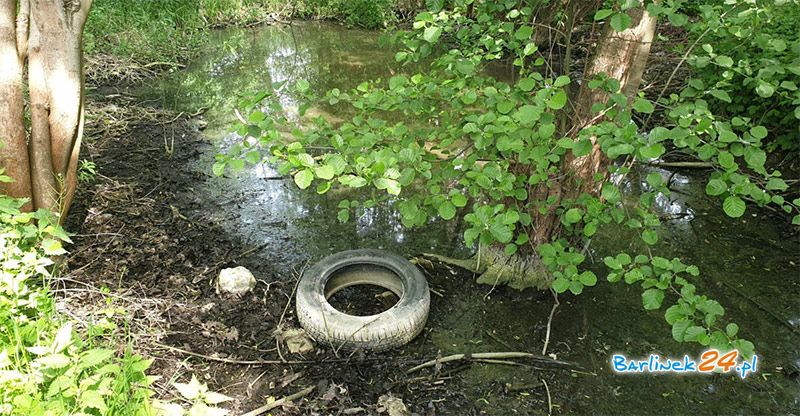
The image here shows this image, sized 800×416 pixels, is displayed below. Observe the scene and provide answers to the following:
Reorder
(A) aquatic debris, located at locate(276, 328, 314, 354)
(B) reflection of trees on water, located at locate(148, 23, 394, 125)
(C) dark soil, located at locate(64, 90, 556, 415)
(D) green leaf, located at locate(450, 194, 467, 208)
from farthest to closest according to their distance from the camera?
(B) reflection of trees on water, located at locate(148, 23, 394, 125)
(A) aquatic debris, located at locate(276, 328, 314, 354)
(C) dark soil, located at locate(64, 90, 556, 415)
(D) green leaf, located at locate(450, 194, 467, 208)

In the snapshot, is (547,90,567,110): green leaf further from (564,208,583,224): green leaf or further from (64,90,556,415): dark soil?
(64,90,556,415): dark soil

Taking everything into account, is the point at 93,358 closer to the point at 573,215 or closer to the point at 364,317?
the point at 364,317

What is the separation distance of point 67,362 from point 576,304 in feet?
9.44

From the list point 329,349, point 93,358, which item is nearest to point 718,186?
point 329,349

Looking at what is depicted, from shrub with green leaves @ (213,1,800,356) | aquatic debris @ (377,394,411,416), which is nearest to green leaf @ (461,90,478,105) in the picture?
shrub with green leaves @ (213,1,800,356)

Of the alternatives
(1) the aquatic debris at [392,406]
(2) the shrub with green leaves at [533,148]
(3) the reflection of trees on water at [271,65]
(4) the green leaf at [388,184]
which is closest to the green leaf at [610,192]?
(2) the shrub with green leaves at [533,148]

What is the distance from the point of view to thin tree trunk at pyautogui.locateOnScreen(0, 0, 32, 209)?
295cm

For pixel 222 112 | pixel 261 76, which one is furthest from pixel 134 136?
pixel 261 76

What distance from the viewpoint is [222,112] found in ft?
21.6

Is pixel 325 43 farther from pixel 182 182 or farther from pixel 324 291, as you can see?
pixel 324 291

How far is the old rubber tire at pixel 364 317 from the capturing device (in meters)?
3.00

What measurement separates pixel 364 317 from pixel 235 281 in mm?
970

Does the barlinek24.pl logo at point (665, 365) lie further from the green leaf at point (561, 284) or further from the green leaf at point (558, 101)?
the green leaf at point (558, 101)

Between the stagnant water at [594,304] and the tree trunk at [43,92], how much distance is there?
4.16ft
